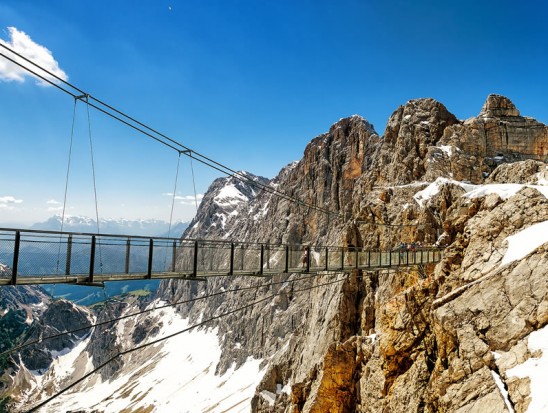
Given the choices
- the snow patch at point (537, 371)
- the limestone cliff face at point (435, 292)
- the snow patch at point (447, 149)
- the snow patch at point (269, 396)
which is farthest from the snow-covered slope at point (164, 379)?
the snow patch at point (537, 371)

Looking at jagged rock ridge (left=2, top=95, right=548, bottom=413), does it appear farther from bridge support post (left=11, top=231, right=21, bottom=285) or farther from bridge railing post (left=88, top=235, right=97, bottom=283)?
bridge support post (left=11, top=231, right=21, bottom=285)

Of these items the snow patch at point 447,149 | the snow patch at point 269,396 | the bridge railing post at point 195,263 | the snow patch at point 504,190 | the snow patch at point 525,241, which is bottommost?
the snow patch at point 269,396

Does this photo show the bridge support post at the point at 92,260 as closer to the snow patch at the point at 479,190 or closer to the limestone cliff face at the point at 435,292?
the limestone cliff face at the point at 435,292

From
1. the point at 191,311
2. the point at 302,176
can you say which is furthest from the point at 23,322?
the point at 302,176

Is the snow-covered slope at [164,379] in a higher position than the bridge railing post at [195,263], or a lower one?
lower

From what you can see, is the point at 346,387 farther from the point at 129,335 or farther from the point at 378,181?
the point at 129,335

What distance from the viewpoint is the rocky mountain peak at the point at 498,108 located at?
138ft

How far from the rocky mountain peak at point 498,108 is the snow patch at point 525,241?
30.7 metres

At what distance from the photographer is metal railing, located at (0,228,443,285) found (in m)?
9.47

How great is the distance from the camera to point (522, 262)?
14.0 metres

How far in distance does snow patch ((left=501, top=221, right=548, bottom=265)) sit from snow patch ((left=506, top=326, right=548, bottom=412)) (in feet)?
12.3

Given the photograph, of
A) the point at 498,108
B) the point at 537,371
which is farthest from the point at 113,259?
the point at 498,108

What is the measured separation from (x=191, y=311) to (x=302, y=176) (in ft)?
248

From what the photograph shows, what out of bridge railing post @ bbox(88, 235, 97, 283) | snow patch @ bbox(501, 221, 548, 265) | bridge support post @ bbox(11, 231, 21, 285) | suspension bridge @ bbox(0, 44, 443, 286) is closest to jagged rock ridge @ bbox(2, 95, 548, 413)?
snow patch @ bbox(501, 221, 548, 265)
